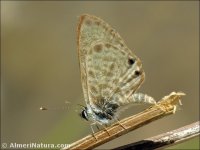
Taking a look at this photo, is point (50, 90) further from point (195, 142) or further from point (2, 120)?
point (195, 142)

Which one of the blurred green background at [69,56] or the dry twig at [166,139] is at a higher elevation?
the dry twig at [166,139]

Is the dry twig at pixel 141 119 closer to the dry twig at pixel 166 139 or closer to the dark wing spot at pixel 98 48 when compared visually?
the dry twig at pixel 166 139

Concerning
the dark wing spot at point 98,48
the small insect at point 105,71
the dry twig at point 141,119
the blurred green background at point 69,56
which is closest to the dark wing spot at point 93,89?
the small insect at point 105,71

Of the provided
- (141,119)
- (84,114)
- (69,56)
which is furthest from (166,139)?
(69,56)

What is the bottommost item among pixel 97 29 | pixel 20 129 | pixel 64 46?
pixel 20 129

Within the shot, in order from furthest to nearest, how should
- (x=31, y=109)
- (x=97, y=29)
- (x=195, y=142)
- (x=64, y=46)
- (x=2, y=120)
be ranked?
(x=64, y=46), (x=31, y=109), (x=2, y=120), (x=97, y=29), (x=195, y=142)

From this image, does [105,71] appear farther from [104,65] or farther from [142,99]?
[142,99]

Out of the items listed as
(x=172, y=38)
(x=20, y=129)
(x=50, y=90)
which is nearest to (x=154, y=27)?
(x=172, y=38)
